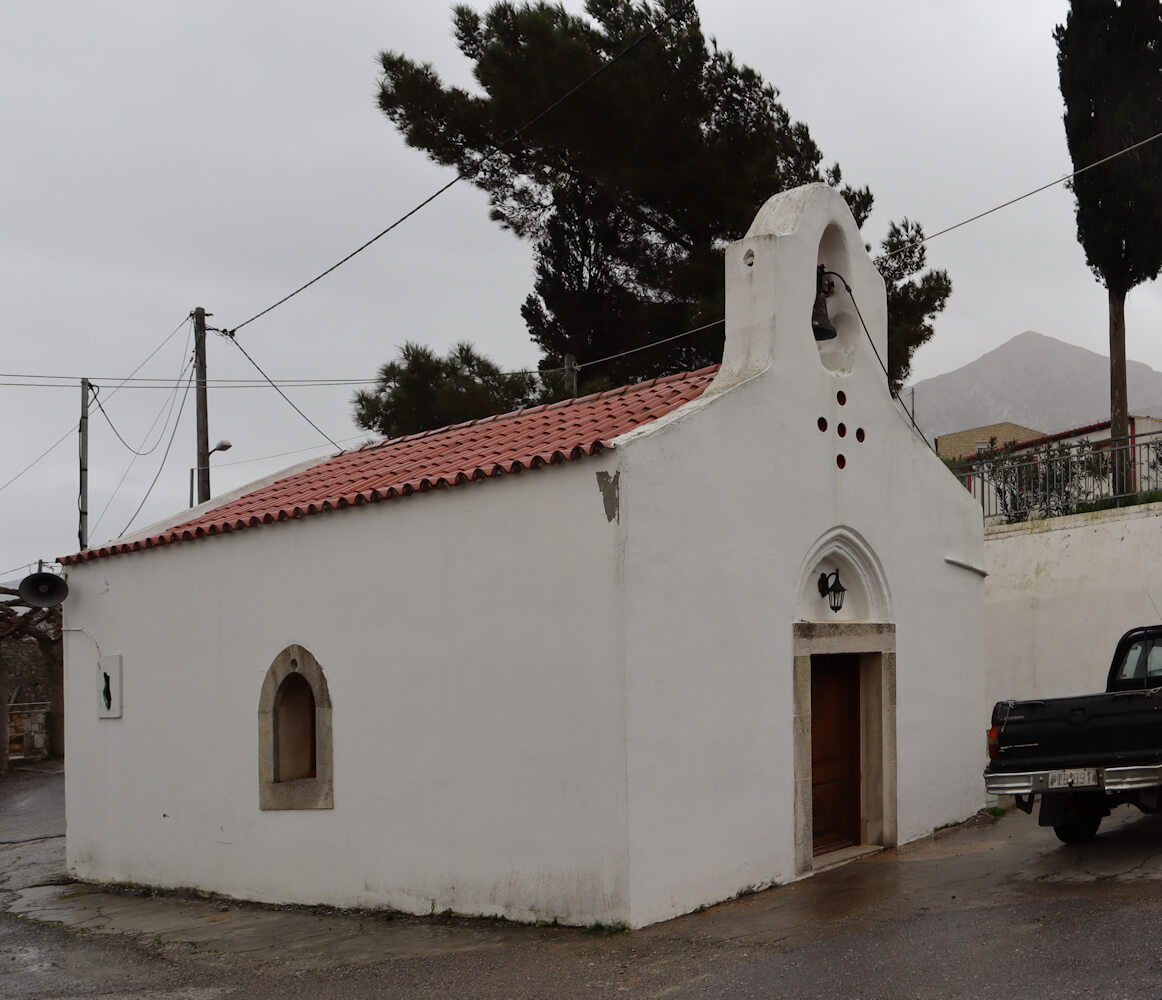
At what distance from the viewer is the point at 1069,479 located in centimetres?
1448

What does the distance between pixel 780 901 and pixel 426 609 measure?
10.7 feet

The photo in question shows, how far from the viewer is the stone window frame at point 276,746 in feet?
32.0

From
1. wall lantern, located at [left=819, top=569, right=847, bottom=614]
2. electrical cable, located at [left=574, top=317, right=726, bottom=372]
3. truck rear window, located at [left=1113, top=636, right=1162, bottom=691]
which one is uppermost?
electrical cable, located at [left=574, top=317, right=726, bottom=372]

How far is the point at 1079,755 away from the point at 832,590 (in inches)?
88.5

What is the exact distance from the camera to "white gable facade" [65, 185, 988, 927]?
792cm

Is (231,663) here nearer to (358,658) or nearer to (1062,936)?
(358,658)

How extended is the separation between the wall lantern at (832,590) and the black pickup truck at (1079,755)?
1.52 m

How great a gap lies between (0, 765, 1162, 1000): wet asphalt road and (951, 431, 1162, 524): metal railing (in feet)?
16.2

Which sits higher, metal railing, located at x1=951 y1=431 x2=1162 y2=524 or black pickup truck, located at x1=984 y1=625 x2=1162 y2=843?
metal railing, located at x1=951 y1=431 x2=1162 y2=524

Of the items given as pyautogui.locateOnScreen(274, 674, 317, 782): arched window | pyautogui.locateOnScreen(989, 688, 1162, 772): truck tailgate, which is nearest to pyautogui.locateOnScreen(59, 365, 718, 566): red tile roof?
pyautogui.locateOnScreen(274, 674, 317, 782): arched window

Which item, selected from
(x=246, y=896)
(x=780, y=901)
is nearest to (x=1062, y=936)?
(x=780, y=901)

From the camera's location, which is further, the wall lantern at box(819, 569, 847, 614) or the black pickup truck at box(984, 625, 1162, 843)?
the wall lantern at box(819, 569, 847, 614)

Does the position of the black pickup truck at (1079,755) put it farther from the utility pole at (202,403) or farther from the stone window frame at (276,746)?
the utility pole at (202,403)

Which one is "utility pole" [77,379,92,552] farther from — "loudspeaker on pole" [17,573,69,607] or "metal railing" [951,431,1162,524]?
"metal railing" [951,431,1162,524]
